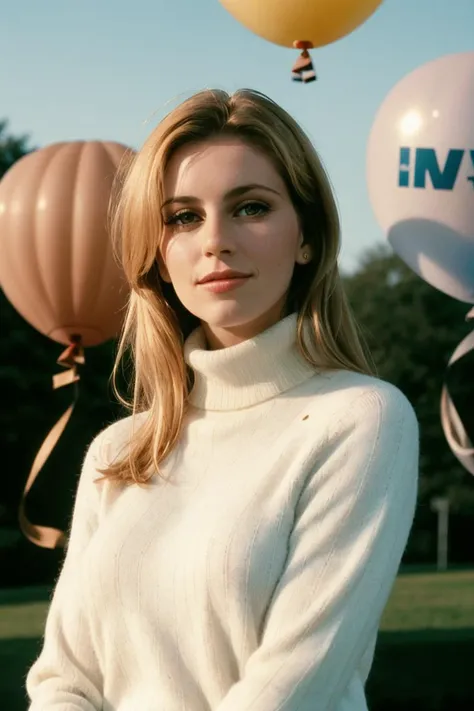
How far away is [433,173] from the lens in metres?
6.36

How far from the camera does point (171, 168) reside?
2.16 meters

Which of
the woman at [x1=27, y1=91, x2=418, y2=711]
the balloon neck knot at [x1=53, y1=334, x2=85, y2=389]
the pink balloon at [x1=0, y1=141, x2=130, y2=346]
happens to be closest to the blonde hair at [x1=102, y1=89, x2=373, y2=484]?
the woman at [x1=27, y1=91, x2=418, y2=711]

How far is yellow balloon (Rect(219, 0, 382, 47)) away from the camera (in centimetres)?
595

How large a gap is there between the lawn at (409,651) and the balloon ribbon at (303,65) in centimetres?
470

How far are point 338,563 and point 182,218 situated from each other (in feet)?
1.99

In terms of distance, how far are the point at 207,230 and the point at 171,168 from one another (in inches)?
5.9

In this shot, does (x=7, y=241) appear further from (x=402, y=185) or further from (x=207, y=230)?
(x=207, y=230)

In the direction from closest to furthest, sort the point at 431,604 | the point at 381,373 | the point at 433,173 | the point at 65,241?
the point at 433,173, the point at 65,241, the point at 431,604, the point at 381,373

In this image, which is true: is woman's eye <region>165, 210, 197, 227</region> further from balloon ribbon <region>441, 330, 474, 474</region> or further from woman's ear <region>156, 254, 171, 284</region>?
balloon ribbon <region>441, 330, 474, 474</region>

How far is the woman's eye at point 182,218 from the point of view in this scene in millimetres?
2137

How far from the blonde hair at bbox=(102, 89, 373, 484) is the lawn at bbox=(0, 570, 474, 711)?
23.5 feet

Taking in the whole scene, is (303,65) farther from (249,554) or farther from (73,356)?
(249,554)

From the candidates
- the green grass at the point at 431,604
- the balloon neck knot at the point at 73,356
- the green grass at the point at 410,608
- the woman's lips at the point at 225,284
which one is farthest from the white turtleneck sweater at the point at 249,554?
the green grass at the point at 431,604

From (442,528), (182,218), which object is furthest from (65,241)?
(442,528)
